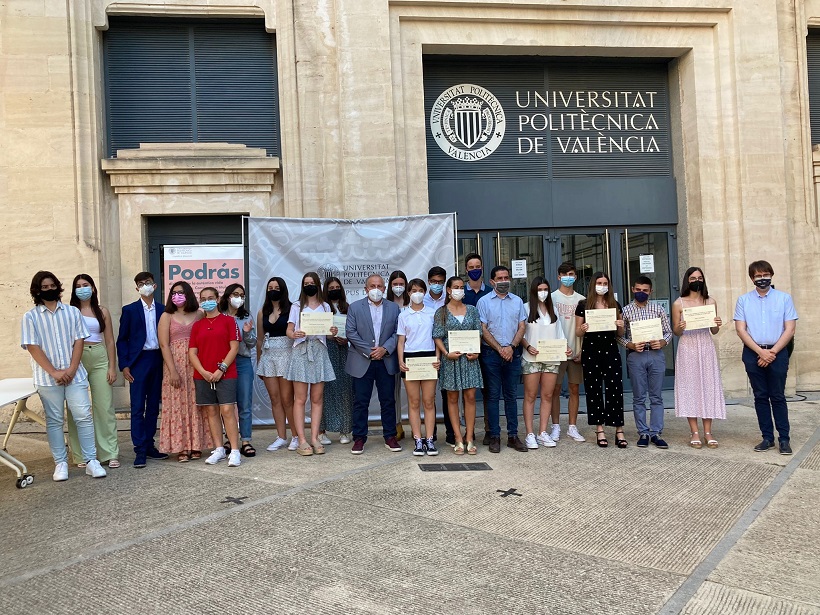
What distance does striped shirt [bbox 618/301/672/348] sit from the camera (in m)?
7.10

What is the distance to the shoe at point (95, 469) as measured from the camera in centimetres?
607

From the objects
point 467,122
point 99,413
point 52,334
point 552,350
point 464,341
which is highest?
point 467,122

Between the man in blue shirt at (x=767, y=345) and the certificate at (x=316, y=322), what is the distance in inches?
163

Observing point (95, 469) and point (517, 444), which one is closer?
point (95, 469)

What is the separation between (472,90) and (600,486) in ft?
24.6

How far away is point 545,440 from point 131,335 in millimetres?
4436

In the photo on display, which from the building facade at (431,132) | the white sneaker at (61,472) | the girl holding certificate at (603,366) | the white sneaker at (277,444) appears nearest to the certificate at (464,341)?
the girl holding certificate at (603,366)

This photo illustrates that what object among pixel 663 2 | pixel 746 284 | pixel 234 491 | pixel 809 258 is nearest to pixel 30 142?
pixel 234 491

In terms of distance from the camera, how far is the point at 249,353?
7.28m

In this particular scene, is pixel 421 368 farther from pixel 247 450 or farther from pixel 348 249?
pixel 348 249

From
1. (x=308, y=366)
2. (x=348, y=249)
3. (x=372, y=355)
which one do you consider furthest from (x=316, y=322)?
(x=348, y=249)

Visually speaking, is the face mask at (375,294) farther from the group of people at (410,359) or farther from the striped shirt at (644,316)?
the striped shirt at (644,316)

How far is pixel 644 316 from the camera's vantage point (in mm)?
7113

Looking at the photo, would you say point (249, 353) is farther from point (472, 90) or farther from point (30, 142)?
point (472, 90)
